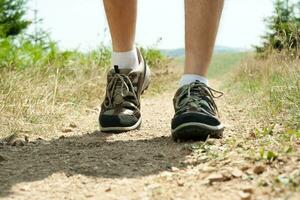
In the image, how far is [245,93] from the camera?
13.8ft

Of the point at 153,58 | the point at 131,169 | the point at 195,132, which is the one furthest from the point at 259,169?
the point at 153,58

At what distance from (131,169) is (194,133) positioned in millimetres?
392

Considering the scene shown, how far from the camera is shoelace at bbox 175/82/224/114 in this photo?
1971 mm

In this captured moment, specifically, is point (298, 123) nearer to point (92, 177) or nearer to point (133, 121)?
point (133, 121)

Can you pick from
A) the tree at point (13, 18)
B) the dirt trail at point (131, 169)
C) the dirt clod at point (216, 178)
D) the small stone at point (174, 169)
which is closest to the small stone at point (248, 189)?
the dirt trail at point (131, 169)

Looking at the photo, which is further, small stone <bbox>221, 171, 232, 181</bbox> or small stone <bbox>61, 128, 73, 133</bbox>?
small stone <bbox>61, 128, 73, 133</bbox>

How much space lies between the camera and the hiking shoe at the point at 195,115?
1.90 metres

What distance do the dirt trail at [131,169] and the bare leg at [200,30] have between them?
12.4 inches

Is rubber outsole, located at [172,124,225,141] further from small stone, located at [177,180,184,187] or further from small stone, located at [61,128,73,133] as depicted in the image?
small stone, located at [61,128,73,133]

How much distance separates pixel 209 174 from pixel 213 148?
332 millimetres

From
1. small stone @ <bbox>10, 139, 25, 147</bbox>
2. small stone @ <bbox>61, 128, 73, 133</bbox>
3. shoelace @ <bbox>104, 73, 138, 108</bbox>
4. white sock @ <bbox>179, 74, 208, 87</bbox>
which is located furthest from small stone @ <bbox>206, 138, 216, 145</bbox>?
small stone @ <bbox>61, 128, 73, 133</bbox>

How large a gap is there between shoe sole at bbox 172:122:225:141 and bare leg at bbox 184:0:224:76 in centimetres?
25

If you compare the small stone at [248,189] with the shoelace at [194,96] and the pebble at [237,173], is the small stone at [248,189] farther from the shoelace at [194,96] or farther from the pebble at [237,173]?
the shoelace at [194,96]

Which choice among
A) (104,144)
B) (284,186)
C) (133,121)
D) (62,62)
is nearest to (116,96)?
(133,121)
